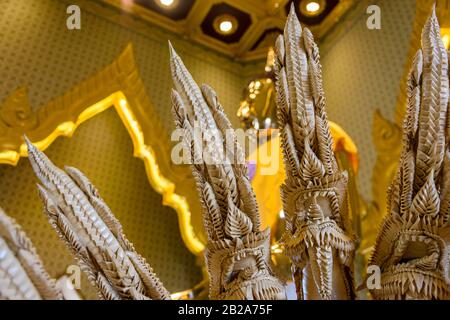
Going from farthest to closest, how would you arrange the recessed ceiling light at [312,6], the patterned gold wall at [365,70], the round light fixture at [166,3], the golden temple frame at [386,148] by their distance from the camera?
the round light fixture at [166,3], the recessed ceiling light at [312,6], the patterned gold wall at [365,70], the golden temple frame at [386,148]

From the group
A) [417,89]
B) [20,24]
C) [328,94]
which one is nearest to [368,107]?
[328,94]

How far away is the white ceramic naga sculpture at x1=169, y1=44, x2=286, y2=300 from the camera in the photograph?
0.68 metres

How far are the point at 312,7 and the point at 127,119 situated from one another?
1.87 metres

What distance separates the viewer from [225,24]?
495cm

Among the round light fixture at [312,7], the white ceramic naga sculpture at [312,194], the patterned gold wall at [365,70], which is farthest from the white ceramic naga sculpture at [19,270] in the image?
the round light fixture at [312,7]

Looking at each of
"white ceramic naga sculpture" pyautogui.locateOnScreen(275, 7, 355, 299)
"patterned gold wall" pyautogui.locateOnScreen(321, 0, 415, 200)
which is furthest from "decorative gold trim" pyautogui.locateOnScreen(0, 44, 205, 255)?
"white ceramic naga sculpture" pyautogui.locateOnScreen(275, 7, 355, 299)

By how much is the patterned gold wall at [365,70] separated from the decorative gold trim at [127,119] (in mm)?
1334

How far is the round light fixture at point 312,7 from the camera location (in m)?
4.46

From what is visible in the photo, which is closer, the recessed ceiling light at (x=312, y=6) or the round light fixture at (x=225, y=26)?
the recessed ceiling light at (x=312, y=6)

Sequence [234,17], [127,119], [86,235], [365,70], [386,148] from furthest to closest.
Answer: [234,17] < [365,70] < [127,119] < [386,148] < [86,235]

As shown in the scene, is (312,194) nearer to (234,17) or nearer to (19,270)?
(19,270)

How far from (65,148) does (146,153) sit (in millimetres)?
590

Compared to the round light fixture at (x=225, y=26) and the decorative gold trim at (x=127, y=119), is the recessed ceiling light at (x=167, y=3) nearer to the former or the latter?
the round light fixture at (x=225, y=26)

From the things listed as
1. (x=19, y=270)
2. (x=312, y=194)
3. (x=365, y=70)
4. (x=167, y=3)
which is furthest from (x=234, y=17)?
(x=19, y=270)
